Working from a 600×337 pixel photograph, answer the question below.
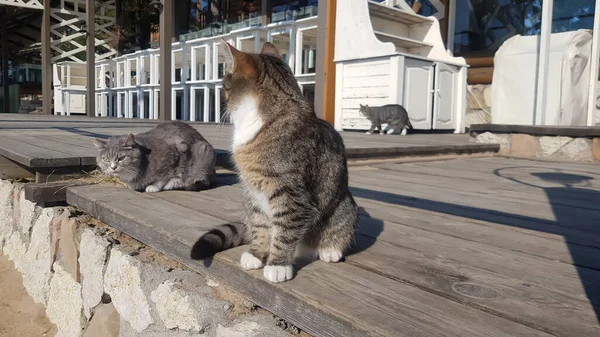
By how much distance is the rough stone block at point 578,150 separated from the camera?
183 inches

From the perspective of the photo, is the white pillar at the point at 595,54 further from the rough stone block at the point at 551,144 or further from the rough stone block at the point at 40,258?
the rough stone block at the point at 40,258

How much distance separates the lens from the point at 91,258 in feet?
7.07

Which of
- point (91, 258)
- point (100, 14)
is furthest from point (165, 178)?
point (100, 14)

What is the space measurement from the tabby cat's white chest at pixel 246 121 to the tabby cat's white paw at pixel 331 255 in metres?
0.45

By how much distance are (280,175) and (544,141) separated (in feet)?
14.6

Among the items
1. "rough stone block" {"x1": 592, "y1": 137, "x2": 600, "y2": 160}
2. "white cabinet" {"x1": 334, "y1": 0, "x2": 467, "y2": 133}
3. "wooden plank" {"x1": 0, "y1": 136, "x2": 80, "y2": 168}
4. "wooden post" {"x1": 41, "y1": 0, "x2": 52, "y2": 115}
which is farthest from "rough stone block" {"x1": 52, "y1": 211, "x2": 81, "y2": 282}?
"wooden post" {"x1": 41, "y1": 0, "x2": 52, "y2": 115}

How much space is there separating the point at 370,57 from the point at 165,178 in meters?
4.77

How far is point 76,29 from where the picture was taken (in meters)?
14.3

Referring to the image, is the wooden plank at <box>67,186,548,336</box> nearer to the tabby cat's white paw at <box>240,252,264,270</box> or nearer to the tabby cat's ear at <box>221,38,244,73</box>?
the tabby cat's white paw at <box>240,252,264,270</box>

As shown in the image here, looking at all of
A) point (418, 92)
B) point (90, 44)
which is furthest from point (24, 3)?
point (418, 92)

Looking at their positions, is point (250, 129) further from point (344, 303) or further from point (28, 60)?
point (28, 60)

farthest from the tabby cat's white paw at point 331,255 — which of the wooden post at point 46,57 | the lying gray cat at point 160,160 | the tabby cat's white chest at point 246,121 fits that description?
the wooden post at point 46,57

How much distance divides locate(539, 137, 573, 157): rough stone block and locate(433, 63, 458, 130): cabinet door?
2.61m

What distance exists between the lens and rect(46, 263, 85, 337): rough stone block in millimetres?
2381
